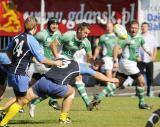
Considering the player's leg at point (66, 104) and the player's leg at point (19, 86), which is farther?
the player's leg at point (66, 104)

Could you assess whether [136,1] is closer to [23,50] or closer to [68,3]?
[68,3]

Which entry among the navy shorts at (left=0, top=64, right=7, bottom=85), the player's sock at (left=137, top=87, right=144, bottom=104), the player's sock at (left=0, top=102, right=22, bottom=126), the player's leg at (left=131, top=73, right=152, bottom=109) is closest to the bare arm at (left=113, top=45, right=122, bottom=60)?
the player's leg at (left=131, top=73, right=152, bottom=109)

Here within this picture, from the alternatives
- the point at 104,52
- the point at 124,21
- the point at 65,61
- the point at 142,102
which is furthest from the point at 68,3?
the point at 65,61

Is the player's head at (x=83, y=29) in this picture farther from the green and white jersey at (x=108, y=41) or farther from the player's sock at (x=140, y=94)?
the green and white jersey at (x=108, y=41)

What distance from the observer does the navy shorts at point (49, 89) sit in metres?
13.2

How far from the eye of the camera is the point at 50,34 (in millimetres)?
16734

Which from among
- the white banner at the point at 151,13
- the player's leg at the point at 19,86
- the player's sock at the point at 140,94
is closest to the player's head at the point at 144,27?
the player's sock at the point at 140,94

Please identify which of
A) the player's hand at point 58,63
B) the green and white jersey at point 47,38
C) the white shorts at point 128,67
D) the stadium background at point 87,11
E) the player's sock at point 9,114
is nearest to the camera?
the player's sock at point 9,114

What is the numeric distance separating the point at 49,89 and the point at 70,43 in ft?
9.05

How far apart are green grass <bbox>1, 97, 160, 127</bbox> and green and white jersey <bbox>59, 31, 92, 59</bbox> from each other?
119cm

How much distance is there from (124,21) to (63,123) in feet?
45.0

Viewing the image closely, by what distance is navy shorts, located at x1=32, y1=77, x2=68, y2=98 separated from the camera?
13.2m

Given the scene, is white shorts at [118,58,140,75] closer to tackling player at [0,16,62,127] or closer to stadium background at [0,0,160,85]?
tackling player at [0,16,62,127]

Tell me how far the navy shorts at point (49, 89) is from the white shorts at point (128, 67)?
438cm
